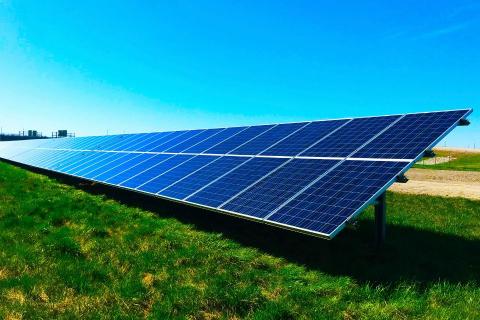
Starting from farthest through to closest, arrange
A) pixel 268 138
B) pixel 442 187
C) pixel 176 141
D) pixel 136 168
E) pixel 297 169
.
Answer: pixel 442 187, pixel 176 141, pixel 136 168, pixel 268 138, pixel 297 169

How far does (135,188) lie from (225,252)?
20.6 ft

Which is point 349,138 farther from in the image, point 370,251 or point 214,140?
point 214,140

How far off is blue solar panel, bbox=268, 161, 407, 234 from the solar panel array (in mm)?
21

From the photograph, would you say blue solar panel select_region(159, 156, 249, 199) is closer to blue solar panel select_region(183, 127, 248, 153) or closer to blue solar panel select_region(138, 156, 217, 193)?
blue solar panel select_region(138, 156, 217, 193)

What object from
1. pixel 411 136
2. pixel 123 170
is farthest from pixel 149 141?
pixel 411 136

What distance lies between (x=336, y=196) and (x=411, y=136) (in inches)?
108

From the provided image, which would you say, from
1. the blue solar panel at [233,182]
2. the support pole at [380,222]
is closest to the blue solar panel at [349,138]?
the blue solar panel at [233,182]

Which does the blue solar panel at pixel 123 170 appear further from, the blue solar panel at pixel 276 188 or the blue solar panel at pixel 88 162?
the blue solar panel at pixel 276 188

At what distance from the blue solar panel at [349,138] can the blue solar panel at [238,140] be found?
4.19 meters

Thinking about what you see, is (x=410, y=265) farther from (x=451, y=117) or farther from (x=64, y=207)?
(x=64, y=207)

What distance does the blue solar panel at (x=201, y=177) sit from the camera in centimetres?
1191

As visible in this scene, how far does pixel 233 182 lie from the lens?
A: 36.7 feet

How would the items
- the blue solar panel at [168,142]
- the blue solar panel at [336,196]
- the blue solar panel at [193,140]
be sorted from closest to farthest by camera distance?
the blue solar panel at [336,196]
the blue solar panel at [193,140]
the blue solar panel at [168,142]

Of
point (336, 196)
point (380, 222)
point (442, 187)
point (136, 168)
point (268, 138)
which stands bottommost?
point (442, 187)
